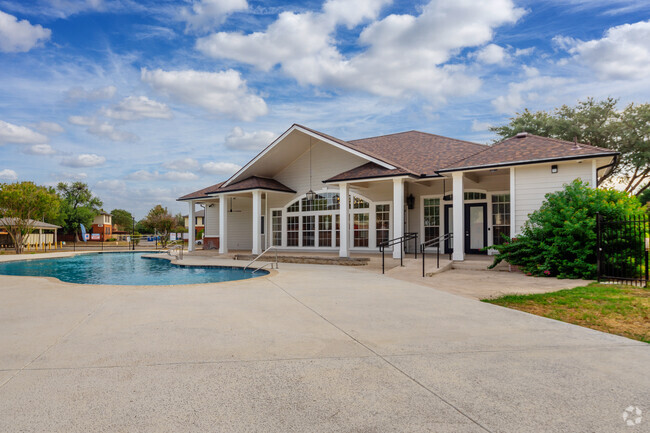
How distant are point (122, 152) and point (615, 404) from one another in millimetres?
26711

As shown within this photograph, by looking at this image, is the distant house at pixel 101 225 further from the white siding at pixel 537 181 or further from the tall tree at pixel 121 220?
the white siding at pixel 537 181

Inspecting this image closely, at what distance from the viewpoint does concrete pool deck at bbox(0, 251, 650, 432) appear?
8.96 feet

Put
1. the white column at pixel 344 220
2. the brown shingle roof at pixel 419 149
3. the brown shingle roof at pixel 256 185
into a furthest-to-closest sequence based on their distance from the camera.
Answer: the brown shingle roof at pixel 256 185
the brown shingle roof at pixel 419 149
the white column at pixel 344 220

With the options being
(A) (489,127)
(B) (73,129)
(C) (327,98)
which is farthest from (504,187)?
(B) (73,129)

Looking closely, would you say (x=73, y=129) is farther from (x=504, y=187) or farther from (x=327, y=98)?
(x=504, y=187)

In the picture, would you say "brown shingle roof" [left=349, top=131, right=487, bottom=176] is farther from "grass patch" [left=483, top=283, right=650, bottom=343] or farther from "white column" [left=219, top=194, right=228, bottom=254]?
"grass patch" [left=483, top=283, right=650, bottom=343]

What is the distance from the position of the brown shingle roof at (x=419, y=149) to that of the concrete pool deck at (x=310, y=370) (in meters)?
9.73

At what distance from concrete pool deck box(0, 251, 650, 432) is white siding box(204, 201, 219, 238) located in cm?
1782

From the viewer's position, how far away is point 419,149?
1831 cm

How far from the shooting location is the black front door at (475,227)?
15.9 metres

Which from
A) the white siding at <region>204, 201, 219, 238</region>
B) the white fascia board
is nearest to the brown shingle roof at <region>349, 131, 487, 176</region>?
the white fascia board

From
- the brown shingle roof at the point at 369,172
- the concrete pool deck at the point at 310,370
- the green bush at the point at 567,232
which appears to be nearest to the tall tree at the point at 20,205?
the brown shingle roof at the point at 369,172

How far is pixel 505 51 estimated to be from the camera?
16625mm

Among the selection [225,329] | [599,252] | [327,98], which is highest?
[327,98]
